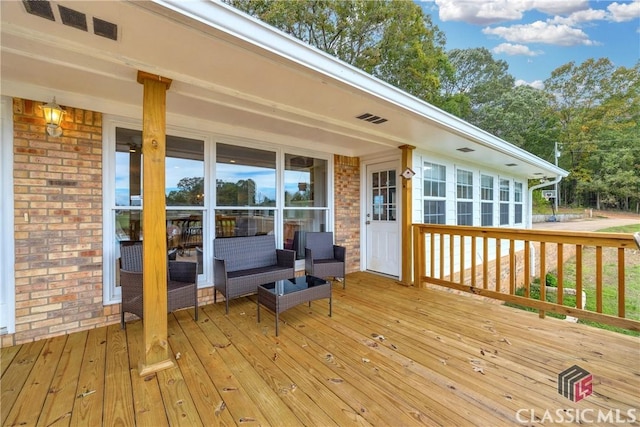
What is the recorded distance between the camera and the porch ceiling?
1.60m

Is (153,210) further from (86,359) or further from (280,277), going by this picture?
(280,277)

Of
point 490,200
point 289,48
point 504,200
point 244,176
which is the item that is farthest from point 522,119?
point 289,48

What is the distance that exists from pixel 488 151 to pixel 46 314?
22.0 ft

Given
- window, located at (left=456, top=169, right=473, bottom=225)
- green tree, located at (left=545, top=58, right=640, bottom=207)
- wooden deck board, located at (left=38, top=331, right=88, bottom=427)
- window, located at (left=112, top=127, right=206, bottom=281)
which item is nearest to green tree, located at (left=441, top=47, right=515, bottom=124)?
green tree, located at (left=545, top=58, right=640, bottom=207)

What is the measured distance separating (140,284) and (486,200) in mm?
7587

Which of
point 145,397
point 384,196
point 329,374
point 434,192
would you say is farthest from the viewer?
point 434,192

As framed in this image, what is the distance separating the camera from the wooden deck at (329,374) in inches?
64.0

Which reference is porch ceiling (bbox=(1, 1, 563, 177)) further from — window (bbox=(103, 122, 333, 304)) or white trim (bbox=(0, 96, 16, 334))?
window (bbox=(103, 122, 333, 304))

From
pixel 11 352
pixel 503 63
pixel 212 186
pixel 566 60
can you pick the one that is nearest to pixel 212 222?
pixel 212 186

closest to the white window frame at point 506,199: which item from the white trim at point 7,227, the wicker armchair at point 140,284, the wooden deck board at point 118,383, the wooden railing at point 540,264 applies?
the wooden railing at point 540,264

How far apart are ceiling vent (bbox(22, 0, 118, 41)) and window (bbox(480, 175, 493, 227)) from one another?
7.38 metres

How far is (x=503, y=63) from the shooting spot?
62.8ft

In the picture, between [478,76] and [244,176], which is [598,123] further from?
[244,176]

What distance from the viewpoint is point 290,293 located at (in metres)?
2.76
